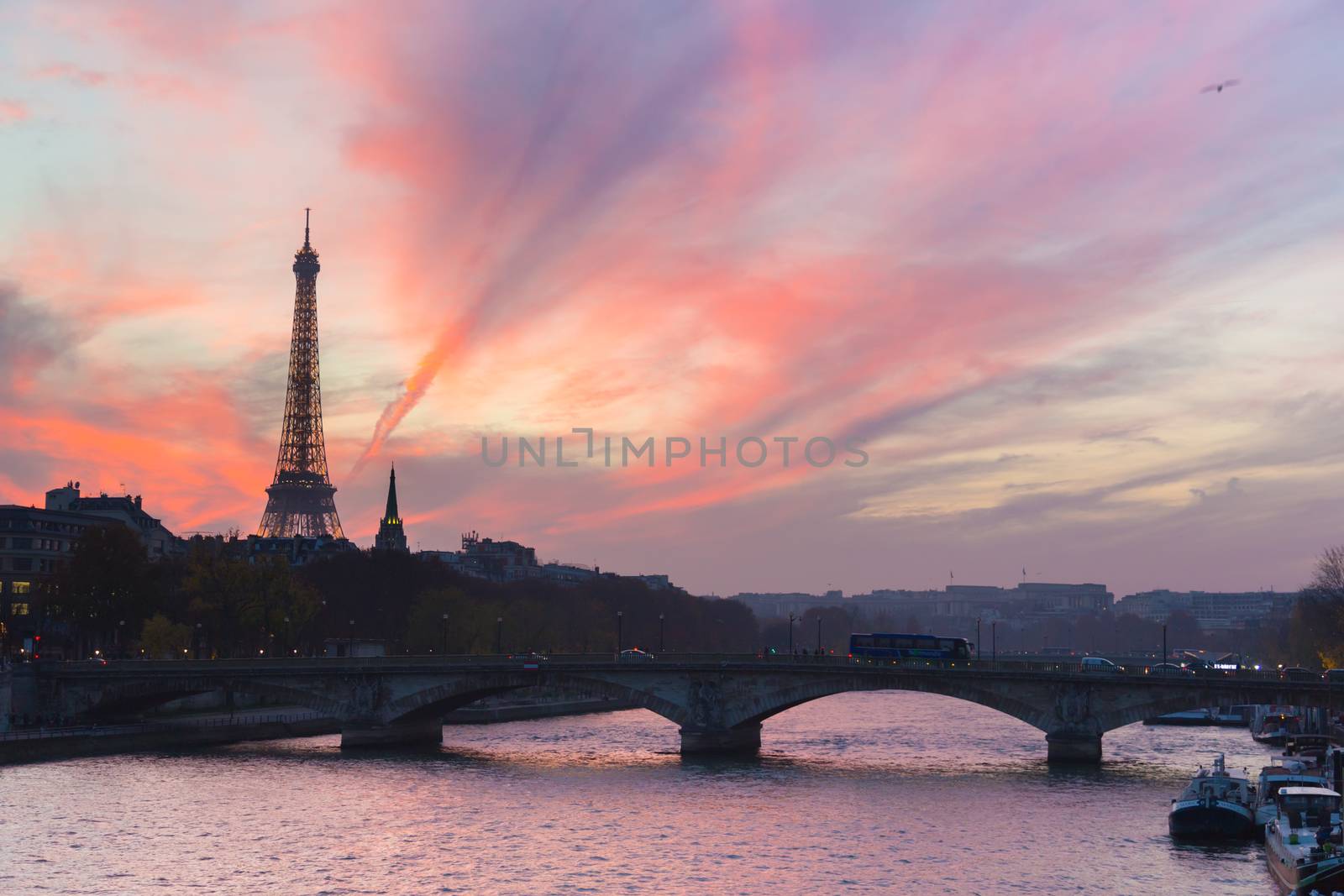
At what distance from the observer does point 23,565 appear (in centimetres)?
15375

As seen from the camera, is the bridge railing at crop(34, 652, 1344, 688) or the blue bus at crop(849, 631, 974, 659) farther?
the blue bus at crop(849, 631, 974, 659)

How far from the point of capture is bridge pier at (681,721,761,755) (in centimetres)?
9112

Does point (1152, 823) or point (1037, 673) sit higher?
point (1037, 673)

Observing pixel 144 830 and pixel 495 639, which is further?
pixel 495 639

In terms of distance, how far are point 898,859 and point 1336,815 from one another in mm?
15680

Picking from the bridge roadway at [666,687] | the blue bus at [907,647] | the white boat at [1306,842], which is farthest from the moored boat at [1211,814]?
the blue bus at [907,647]

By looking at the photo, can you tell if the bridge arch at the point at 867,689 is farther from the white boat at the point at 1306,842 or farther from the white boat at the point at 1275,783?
the white boat at the point at 1306,842

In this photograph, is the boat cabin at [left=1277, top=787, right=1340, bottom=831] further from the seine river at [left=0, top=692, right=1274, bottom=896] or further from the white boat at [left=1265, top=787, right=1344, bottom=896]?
the seine river at [left=0, top=692, right=1274, bottom=896]

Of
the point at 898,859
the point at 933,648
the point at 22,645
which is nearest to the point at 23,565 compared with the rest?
the point at 22,645

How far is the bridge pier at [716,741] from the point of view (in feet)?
299

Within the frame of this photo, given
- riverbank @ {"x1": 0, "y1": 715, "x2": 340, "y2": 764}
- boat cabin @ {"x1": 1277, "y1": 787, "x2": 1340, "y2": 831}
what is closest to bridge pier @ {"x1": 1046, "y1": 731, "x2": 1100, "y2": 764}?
boat cabin @ {"x1": 1277, "y1": 787, "x2": 1340, "y2": 831}

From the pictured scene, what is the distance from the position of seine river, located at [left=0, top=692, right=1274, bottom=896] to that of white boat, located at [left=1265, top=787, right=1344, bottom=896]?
1420mm

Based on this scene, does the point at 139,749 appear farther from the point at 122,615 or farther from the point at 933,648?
the point at 933,648

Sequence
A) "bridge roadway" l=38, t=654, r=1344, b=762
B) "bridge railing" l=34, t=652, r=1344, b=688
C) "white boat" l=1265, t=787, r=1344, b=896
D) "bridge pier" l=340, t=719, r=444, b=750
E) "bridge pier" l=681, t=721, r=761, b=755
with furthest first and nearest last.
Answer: "bridge pier" l=340, t=719, r=444, b=750, "bridge pier" l=681, t=721, r=761, b=755, "bridge railing" l=34, t=652, r=1344, b=688, "bridge roadway" l=38, t=654, r=1344, b=762, "white boat" l=1265, t=787, r=1344, b=896
